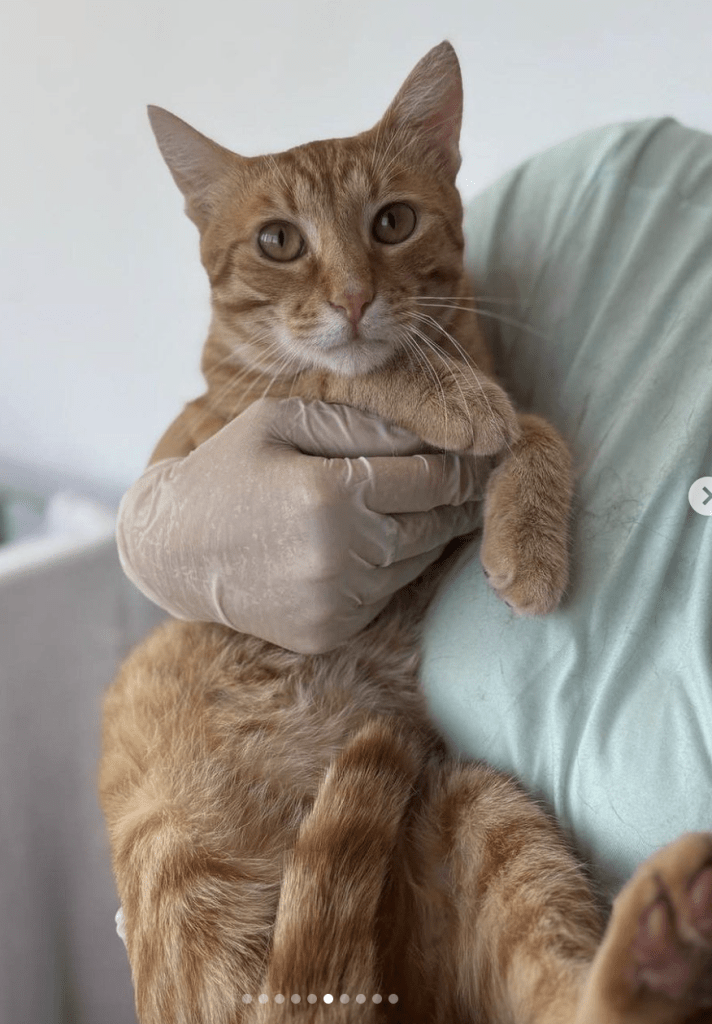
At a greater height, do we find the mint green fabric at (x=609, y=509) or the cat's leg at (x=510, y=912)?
the mint green fabric at (x=609, y=509)

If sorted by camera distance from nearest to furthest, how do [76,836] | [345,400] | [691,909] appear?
[691,909] → [345,400] → [76,836]

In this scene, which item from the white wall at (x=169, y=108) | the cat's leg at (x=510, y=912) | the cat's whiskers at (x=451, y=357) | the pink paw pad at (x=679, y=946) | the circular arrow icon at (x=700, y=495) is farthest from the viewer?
the white wall at (x=169, y=108)

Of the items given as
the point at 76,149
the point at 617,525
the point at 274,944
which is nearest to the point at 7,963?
the point at 274,944

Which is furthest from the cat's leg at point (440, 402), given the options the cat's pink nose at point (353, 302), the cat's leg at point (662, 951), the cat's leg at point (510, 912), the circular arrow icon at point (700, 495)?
the cat's leg at point (662, 951)

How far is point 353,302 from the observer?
95 cm

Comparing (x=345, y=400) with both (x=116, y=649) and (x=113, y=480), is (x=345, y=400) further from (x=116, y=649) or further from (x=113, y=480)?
(x=113, y=480)

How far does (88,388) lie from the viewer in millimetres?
1802

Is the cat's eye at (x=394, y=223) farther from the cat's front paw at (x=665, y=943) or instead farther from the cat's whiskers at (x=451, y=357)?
the cat's front paw at (x=665, y=943)

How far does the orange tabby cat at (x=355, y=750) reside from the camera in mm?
790

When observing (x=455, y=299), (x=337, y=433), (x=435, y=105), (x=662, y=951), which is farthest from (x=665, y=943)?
(x=435, y=105)

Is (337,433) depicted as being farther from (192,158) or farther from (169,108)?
(169,108)

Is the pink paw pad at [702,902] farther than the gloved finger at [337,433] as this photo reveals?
No

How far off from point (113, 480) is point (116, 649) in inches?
18.5

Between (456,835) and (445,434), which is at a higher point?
(445,434)
